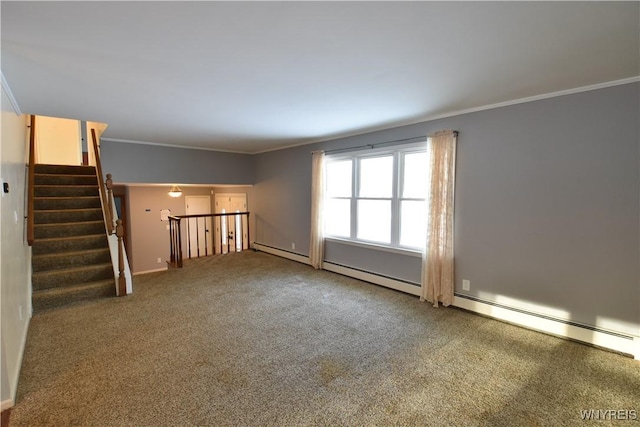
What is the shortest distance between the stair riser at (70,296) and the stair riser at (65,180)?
227 centimetres

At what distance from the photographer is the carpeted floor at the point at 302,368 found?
192cm

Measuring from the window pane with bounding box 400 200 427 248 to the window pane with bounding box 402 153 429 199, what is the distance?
0.13 m

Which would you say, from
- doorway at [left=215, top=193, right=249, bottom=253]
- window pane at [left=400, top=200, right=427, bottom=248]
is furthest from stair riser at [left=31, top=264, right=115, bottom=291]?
window pane at [left=400, top=200, right=427, bottom=248]

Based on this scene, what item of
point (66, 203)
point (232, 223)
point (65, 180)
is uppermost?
point (65, 180)

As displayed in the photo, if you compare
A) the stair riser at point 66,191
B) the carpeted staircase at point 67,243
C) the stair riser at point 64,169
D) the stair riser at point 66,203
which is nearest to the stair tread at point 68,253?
the carpeted staircase at point 67,243

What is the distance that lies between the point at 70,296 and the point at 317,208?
368 centimetres

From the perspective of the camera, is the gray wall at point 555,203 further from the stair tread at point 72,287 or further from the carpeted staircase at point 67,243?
the carpeted staircase at point 67,243

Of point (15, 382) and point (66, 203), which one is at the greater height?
point (66, 203)

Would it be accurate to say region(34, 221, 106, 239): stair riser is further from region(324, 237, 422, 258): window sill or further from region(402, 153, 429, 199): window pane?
region(402, 153, 429, 199): window pane

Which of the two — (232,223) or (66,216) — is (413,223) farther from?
(232,223)

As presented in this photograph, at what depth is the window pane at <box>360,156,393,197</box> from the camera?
4.46m

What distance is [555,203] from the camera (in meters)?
2.92

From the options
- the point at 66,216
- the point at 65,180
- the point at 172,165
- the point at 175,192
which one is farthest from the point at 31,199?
the point at 175,192

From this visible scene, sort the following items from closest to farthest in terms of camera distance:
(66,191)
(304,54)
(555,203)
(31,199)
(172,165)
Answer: (304,54) → (555,203) → (31,199) → (66,191) → (172,165)
